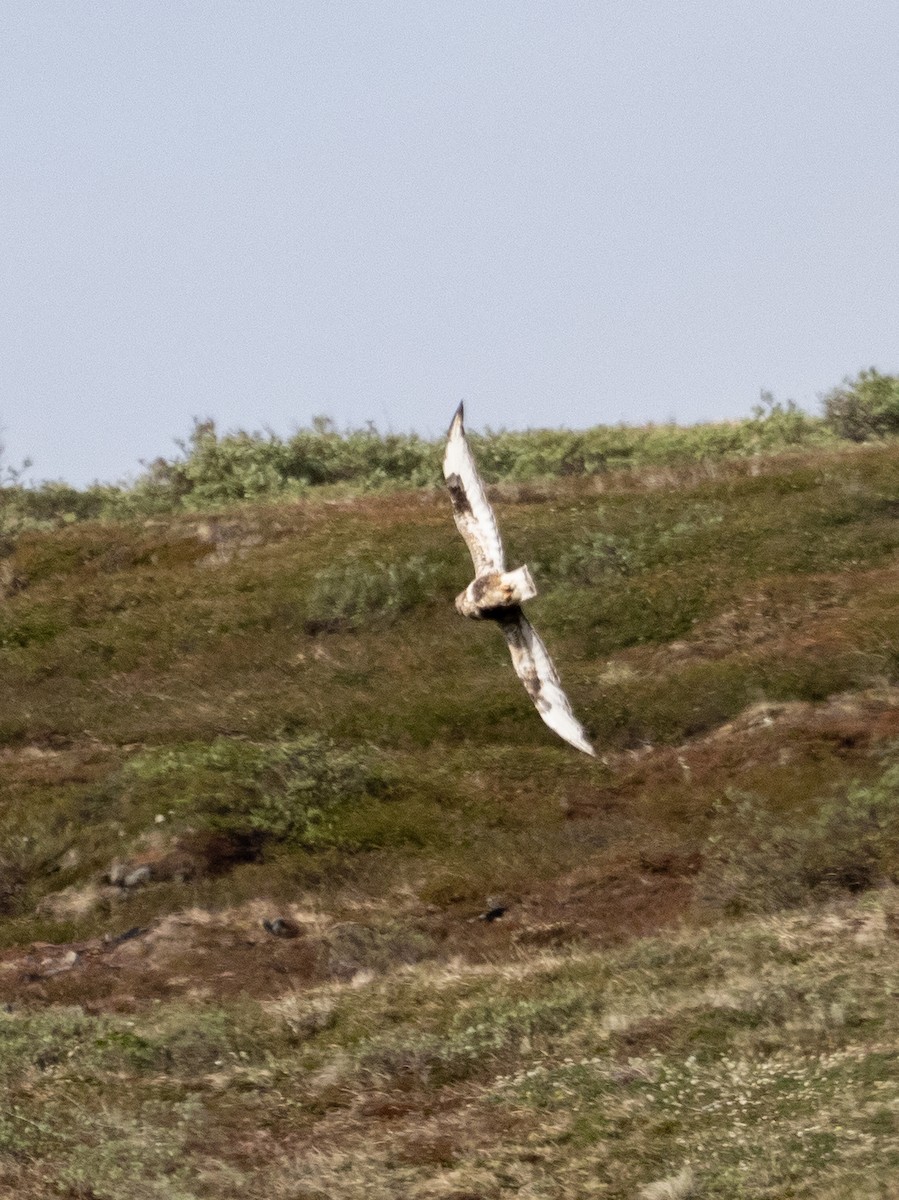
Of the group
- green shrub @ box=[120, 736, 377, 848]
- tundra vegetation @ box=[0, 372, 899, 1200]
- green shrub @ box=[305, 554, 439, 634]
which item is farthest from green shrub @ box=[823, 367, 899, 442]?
green shrub @ box=[120, 736, 377, 848]

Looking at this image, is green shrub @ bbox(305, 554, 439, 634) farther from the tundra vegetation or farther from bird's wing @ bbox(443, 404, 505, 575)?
bird's wing @ bbox(443, 404, 505, 575)

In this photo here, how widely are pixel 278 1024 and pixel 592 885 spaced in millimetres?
5021

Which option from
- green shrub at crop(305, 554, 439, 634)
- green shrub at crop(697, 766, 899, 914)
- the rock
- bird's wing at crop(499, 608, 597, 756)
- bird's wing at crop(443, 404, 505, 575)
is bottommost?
green shrub at crop(697, 766, 899, 914)

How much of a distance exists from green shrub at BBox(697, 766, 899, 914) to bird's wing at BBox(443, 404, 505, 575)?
15.5ft

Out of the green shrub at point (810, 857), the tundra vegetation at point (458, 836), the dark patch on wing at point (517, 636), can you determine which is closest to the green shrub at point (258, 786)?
the tundra vegetation at point (458, 836)

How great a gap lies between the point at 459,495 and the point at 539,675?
5.66ft

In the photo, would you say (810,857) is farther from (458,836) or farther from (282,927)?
(282,927)

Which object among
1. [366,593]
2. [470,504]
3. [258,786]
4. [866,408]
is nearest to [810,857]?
[470,504]

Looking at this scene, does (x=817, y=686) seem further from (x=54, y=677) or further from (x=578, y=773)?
(x=54, y=677)

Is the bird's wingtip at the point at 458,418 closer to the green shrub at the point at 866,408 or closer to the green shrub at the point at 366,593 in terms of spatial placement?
the green shrub at the point at 366,593

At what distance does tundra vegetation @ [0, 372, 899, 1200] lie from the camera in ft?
43.5

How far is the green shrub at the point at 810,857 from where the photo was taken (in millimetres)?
18844

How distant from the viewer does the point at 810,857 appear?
757 inches

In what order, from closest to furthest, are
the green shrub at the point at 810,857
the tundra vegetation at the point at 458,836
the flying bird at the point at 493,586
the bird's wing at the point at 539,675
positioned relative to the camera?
the tundra vegetation at the point at 458,836 → the bird's wing at the point at 539,675 → the flying bird at the point at 493,586 → the green shrub at the point at 810,857
